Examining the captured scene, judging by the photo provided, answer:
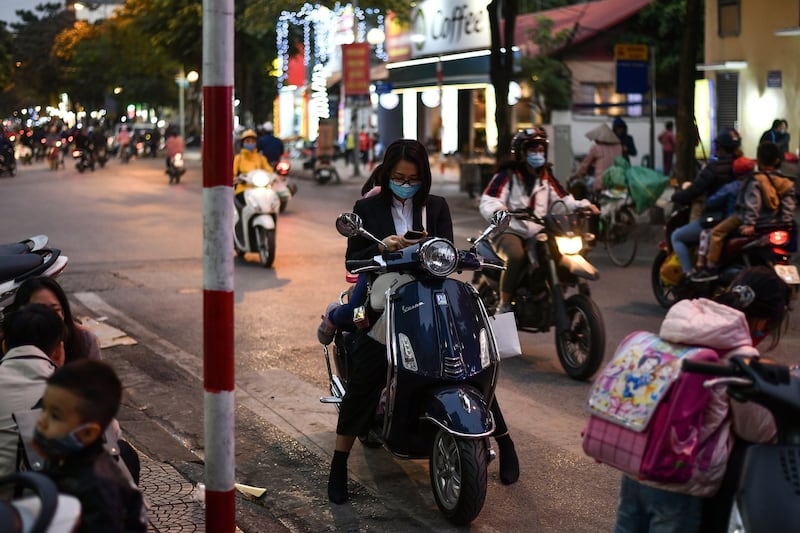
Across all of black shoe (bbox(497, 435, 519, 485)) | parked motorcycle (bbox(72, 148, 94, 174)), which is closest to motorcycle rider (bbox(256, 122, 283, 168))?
black shoe (bbox(497, 435, 519, 485))

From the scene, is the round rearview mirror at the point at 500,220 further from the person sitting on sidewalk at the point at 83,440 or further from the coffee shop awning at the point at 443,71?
the coffee shop awning at the point at 443,71

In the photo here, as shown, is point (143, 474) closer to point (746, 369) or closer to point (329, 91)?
point (746, 369)

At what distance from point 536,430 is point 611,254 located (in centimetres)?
817

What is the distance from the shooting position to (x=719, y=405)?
11.6 ft

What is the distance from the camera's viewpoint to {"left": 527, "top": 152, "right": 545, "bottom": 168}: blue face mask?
8.81 m

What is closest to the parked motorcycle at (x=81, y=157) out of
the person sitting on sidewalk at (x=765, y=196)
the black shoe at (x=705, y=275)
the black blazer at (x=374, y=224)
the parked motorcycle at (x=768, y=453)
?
the black shoe at (x=705, y=275)

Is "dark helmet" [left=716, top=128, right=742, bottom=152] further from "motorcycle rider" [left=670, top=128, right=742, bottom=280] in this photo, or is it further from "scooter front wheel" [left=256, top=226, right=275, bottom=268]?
"scooter front wheel" [left=256, top=226, right=275, bottom=268]

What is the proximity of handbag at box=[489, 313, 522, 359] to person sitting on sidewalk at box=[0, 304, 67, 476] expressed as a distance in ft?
7.92

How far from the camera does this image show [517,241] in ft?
29.3

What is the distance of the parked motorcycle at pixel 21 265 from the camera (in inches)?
234

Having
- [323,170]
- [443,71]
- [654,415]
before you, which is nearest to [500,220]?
[654,415]

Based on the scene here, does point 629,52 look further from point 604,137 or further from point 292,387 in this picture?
point 292,387

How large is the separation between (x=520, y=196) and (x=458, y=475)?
3.76 metres

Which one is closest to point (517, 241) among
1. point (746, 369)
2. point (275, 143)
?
point (746, 369)
